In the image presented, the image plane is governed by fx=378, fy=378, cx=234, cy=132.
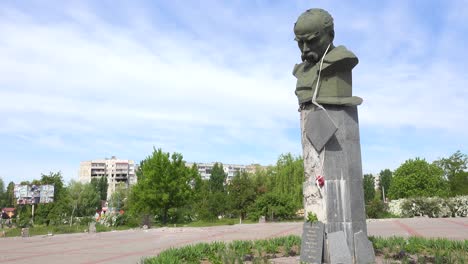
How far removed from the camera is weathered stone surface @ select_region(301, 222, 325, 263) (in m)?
7.25

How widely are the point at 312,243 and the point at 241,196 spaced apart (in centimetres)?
2416

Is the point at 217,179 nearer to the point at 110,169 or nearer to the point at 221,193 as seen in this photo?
the point at 221,193

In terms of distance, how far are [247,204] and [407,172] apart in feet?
74.6

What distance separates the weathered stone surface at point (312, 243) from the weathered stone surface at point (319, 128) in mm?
1538

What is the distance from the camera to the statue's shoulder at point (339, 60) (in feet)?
24.8

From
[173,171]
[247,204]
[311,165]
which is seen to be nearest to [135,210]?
[173,171]

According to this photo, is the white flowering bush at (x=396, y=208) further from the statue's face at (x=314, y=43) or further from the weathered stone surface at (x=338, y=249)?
the statue's face at (x=314, y=43)

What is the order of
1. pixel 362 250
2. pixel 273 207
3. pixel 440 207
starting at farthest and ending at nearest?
pixel 273 207
pixel 440 207
pixel 362 250

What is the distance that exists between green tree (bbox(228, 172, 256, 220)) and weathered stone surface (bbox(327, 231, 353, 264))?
2403 centimetres

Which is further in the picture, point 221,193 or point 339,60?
point 221,193

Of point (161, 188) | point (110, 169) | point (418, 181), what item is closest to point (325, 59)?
point (161, 188)

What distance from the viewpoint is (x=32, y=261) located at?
10844 millimetres

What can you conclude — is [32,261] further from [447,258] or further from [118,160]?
[118,160]

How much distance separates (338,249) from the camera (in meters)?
7.00
